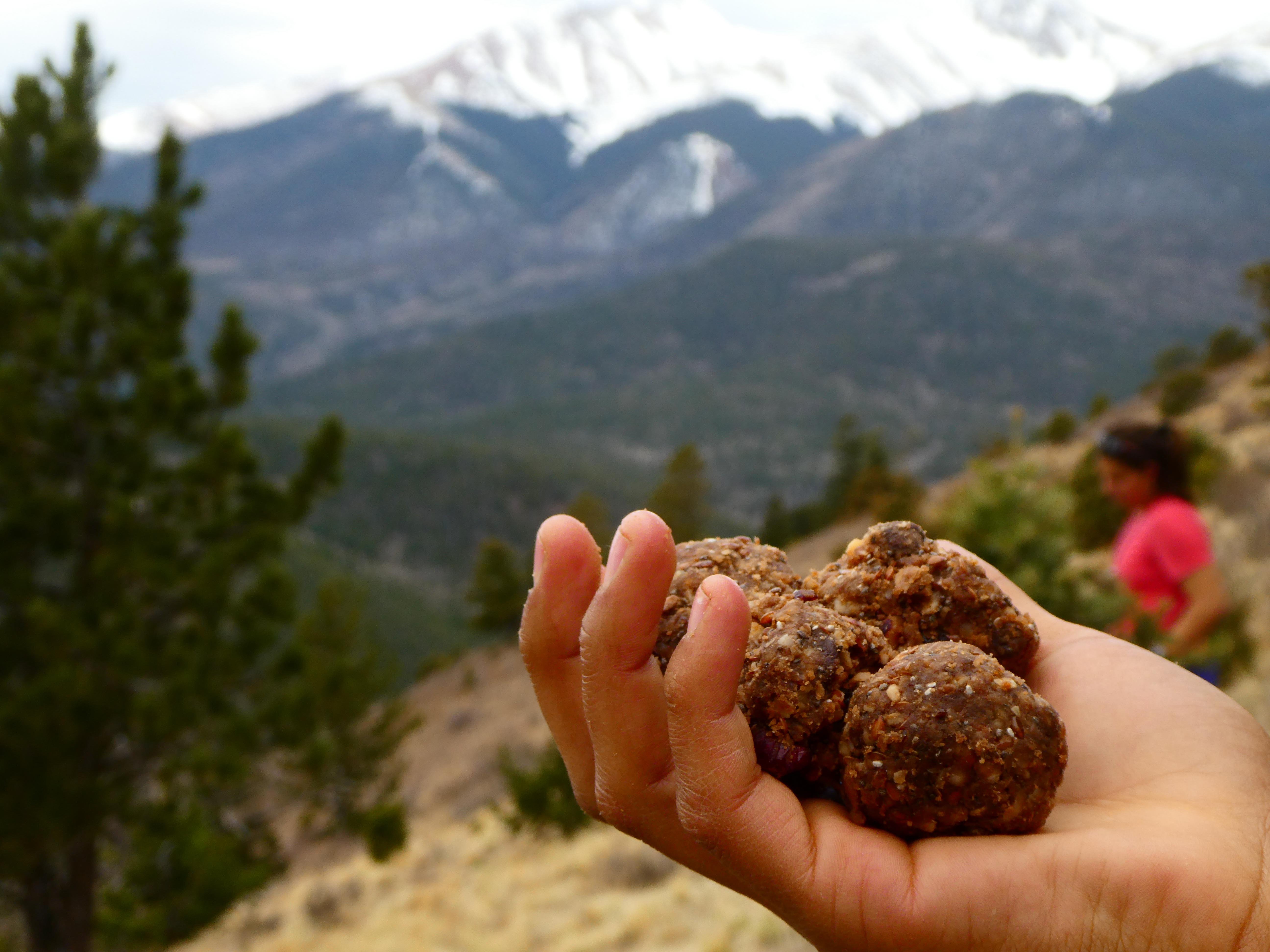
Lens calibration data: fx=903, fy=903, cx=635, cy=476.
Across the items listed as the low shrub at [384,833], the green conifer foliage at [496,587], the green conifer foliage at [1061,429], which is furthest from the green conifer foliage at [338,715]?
the green conifer foliage at [1061,429]

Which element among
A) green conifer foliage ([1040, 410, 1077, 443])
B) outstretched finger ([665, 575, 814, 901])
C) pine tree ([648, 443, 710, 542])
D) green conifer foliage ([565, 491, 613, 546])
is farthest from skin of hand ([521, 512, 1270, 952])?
green conifer foliage ([1040, 410, 1077, 443])

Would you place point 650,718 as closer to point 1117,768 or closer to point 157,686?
point 1117,768

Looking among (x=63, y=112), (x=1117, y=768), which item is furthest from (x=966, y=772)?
(x=63, y=112)

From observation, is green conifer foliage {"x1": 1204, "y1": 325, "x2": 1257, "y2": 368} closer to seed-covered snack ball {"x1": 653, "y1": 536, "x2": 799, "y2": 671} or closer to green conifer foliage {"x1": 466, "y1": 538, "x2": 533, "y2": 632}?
green conifer foliage {"x1": 466, "y1": 538, "x2": 533, "y2": 632}

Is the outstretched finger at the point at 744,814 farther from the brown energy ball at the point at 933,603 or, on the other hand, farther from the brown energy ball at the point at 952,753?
the brown energy ball at the point at 933,603

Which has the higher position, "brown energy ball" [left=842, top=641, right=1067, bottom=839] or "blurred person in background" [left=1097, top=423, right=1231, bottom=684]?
"brown energy ball" [left=842, top=641, right=1067, bottom=839]

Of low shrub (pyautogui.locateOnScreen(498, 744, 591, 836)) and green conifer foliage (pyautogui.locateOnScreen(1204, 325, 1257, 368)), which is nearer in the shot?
low shrub (pyautogui.locateOnScreen(498, 744, 591, 836))

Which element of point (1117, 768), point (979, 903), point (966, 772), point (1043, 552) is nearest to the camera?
point (979, 903)
